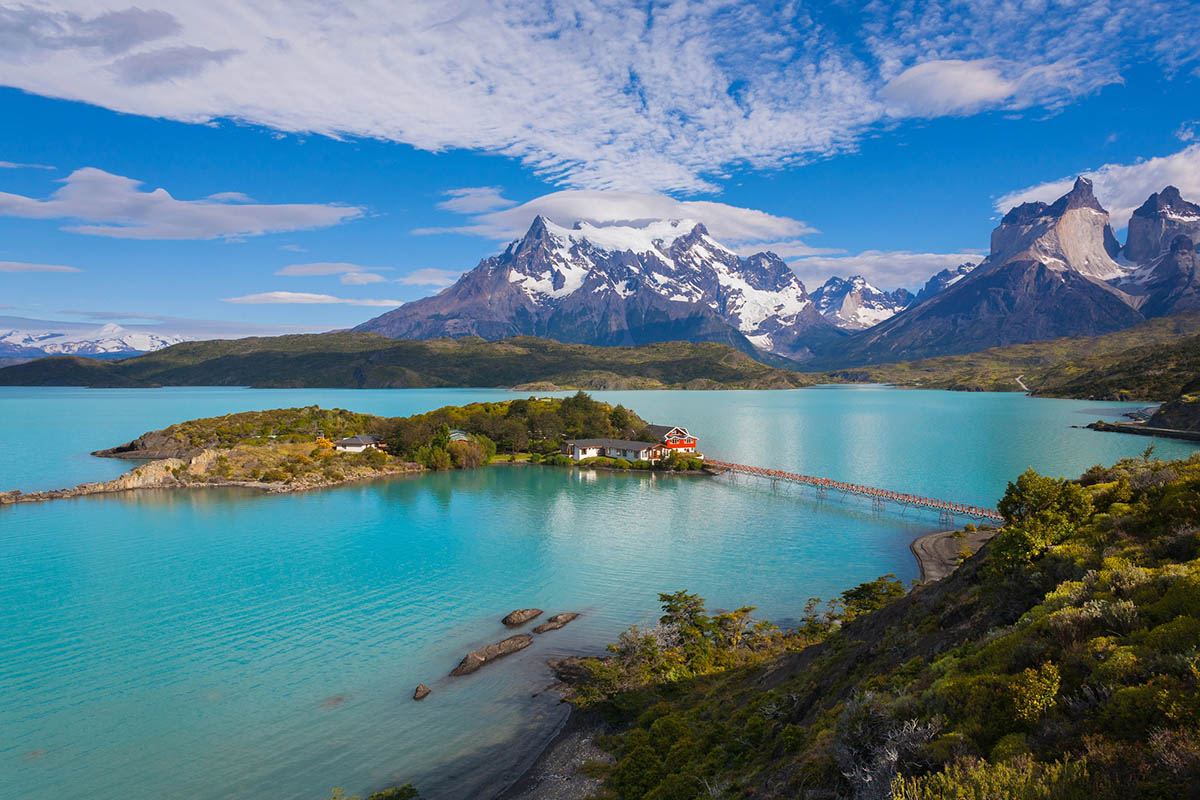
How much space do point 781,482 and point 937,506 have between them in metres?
23.9

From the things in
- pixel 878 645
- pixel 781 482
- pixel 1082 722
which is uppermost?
pixel 1082 722

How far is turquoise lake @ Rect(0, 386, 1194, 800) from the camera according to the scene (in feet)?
79.5

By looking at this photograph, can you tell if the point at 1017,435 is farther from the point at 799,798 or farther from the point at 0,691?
the point at 0,691

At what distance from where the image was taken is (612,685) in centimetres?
2731

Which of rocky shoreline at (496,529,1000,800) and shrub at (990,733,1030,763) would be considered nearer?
shrub at (990,733,1030,763)

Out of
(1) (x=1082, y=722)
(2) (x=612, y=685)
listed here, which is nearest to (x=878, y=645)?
(1) (x=1082, y=722)

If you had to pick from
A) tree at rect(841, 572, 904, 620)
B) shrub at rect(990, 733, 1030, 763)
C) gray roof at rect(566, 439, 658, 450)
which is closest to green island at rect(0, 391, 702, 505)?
gray roof at rect(566, 439, 658, 450)

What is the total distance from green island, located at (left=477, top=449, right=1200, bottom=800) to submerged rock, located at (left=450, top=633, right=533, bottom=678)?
6.98 metres

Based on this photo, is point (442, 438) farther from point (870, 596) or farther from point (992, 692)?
point (992, 692)

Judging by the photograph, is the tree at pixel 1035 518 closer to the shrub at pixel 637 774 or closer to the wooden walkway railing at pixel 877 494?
the shrub at pixel 637 774

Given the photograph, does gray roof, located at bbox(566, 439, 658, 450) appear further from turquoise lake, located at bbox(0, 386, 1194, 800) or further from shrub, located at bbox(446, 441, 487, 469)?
shrub, located at bbox(446, 441, 487, 469)

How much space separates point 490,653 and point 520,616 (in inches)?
212

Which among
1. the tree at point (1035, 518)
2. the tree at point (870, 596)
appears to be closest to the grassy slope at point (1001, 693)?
the tree at point (1035, 518)

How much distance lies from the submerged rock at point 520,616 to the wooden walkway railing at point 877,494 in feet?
123
